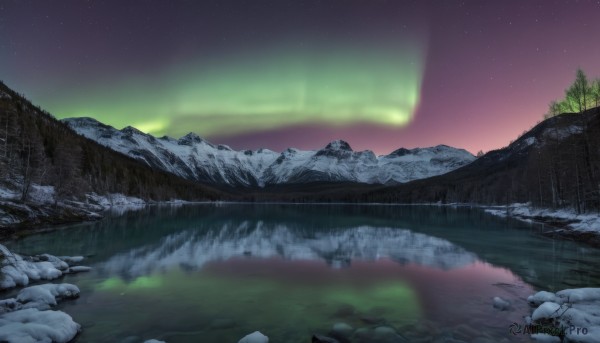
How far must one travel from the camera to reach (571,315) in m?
14.8

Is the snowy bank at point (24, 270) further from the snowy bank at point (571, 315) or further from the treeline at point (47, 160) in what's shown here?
the treeline at point (47, 160)

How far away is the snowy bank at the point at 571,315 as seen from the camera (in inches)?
530

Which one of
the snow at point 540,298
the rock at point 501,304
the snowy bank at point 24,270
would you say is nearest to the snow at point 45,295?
the snowy bank at point 24,270

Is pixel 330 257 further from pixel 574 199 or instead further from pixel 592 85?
pixel 574 199

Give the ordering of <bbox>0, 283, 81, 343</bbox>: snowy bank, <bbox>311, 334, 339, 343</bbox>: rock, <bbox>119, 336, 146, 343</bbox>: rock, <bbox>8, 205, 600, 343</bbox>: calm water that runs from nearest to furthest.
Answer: <bbox>0, 283, 81, 343</bbox>: snowy bank < <bbox>311, 334, 339, 343</bbox>: rock < <bbox>119, 336, 146, 343</bbox>: rock < <bbox>8, 205, 600, 343</bbox>: calm water

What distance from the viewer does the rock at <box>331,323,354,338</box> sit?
14422 millimetres

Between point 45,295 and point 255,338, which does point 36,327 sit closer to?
point 45,295

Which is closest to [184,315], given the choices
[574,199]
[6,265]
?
[6,265]

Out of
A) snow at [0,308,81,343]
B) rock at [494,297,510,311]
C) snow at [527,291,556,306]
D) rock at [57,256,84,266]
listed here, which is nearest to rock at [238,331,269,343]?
snow at [0,308,81,343]

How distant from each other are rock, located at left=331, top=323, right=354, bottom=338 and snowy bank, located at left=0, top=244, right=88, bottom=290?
1839 centimetres

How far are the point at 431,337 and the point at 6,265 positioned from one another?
24.0m

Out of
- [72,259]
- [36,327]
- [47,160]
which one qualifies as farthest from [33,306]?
[47,160]

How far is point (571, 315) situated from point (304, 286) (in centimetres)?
1372

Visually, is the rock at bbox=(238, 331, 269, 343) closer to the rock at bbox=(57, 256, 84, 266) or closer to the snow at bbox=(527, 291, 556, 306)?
the snow at bbox=(527, 291, 556, 306)
